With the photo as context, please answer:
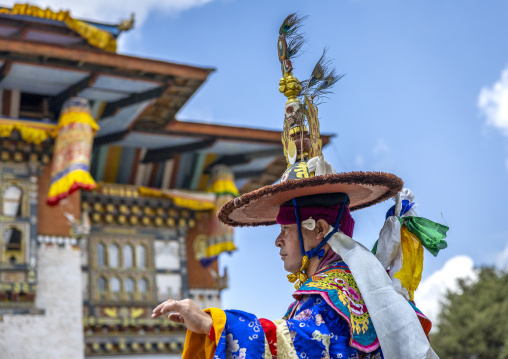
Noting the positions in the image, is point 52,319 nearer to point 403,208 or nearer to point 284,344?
point 403,208

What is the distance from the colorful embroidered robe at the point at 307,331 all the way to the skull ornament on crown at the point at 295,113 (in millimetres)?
1124

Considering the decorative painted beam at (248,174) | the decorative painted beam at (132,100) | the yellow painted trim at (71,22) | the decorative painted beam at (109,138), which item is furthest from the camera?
the decorative painted beam at (248,174)

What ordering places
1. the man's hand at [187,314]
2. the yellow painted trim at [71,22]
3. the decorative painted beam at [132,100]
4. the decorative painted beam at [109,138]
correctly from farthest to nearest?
the decorative painted beam at [109,138]
the yellow painted trim at [71,22]
the decorative painted beam at [132,100]
the man's hand at [187,314]

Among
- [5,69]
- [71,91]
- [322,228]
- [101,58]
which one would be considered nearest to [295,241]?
[322,228]

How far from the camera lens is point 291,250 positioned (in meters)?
4.18

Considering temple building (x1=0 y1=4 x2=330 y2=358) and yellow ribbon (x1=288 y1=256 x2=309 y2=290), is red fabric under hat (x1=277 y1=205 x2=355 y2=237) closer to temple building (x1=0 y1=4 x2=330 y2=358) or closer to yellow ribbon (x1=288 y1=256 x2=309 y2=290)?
yellow ribbon (x1=288 y1=256 x2=309 y2=290)

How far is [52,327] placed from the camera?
12.7 m

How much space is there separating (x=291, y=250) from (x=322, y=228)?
0.21 meters

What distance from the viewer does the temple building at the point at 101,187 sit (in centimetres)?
1254

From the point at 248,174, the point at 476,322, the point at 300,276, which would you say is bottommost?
the point at 300,276

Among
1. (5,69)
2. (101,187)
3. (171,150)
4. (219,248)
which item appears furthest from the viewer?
(171,150)

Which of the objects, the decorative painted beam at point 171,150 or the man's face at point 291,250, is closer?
the man's face at point 291,250

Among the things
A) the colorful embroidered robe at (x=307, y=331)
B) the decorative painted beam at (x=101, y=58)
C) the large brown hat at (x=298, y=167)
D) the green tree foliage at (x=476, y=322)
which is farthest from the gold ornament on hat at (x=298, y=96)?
the green tree foliage at (x=476, y=322)

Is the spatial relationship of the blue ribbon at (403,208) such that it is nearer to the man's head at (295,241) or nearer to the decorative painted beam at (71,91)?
the man's head at (295,241)
